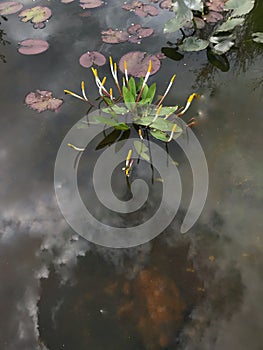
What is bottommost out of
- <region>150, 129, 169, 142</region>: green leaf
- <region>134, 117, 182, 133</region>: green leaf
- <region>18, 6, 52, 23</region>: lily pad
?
<region>150, 129, 169, 142</region>: green leaf

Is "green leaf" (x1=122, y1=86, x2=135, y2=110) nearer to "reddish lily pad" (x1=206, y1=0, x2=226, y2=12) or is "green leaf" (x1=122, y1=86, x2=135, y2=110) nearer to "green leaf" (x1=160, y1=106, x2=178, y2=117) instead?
"green leaf" (x1=160, y1=106, x2=178, y2=117)

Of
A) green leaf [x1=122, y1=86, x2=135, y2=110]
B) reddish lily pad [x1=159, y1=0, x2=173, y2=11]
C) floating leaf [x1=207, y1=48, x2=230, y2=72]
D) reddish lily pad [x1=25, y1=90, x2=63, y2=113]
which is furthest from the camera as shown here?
reddish lily pad [x1=159, y1=0, x2=173, y2=11]

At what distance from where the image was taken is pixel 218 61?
268 cm

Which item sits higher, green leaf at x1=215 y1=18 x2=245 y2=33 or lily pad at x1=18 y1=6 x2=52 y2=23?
lily pad at x1=18 y1=6 x2=52 y2=23

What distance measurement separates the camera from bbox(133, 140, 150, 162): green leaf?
2143 mm

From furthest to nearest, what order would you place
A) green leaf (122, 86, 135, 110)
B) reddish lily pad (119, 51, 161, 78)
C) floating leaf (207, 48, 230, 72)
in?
floating leaf (207, 48, 230, 72) < reddish lily pad (119, 51, 161, 78) < green leaf (122, 86, 135, 110)

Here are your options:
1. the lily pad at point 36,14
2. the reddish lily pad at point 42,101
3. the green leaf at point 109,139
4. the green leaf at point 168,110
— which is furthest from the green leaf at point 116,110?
the lily pad at point 36,14

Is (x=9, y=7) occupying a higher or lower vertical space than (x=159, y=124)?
higher

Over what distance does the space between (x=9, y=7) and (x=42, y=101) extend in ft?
3.94

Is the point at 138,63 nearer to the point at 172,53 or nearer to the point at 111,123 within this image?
the point at 172,53

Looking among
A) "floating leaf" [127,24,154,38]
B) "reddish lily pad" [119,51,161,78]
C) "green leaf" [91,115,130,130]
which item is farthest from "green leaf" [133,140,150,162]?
"floating leaf" [127,24,154,38]

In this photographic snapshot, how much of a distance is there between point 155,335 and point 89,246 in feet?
1.72

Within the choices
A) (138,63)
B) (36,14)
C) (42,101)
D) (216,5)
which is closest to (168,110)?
(138,63)

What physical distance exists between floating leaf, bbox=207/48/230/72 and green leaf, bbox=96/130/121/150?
3.13 feet
